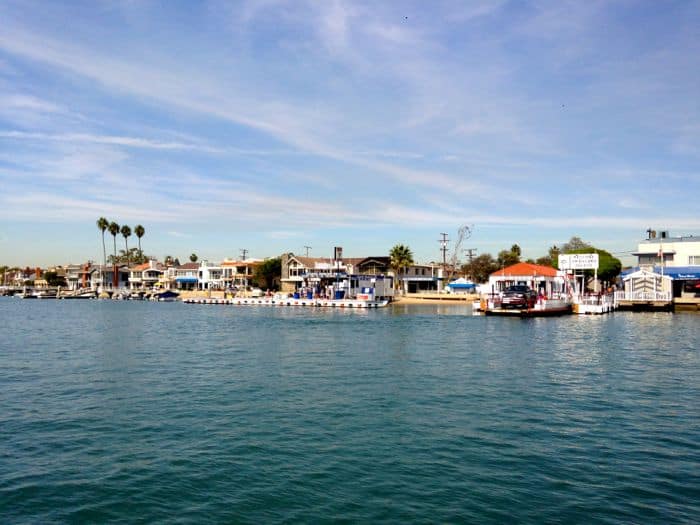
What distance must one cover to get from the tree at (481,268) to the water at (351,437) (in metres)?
102

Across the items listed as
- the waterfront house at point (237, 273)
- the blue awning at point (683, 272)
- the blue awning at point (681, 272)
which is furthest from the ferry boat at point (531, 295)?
the waterfront house at point (237, 273)

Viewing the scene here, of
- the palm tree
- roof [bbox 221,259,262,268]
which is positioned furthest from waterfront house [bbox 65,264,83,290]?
the palm tree

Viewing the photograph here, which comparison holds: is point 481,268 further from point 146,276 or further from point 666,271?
point 146,276

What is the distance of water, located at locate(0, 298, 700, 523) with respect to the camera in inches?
469

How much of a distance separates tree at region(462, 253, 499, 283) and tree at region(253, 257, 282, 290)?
148ft

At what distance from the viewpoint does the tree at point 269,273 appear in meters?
135

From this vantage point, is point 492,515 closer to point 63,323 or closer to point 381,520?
point 381,520

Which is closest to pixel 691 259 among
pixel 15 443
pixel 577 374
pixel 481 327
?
pixel 481 327

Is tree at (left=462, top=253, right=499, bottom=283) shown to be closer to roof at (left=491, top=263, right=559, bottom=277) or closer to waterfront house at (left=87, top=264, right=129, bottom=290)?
roof at (left=491, top=263, right=559, bottom=277)

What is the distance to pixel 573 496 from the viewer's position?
12.3 meters

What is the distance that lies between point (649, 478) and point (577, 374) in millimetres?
14171

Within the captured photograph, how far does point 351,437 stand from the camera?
651 inches

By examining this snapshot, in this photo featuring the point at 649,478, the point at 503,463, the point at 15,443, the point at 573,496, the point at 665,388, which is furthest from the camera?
the point at 665,388

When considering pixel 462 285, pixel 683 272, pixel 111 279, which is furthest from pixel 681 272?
pixel 111 279
